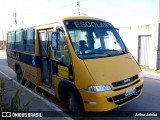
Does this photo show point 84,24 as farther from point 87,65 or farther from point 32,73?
point 32,73

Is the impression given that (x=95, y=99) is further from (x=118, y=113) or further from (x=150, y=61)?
(x=150, y=61)

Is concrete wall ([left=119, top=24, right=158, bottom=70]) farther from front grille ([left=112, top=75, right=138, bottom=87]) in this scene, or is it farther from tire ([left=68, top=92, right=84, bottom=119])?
tire ([left=68, top=92, right=84, bottom=119])

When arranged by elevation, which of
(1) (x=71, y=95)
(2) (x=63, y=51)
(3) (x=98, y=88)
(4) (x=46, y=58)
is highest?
(2) (x=63, y=51)

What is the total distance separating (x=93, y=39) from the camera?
573cm

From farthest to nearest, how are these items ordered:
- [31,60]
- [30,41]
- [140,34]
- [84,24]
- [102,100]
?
[140,34] → [30,41] → [31,60] → [84,24] → [102,100]

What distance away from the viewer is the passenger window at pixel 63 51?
17.6ft

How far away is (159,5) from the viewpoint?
1352 centimetres

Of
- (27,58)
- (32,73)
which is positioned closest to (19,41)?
(27,58)

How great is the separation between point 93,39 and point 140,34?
389 inches

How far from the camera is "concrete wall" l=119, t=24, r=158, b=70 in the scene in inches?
538

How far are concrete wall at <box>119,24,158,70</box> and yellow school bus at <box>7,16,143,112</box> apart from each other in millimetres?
8122

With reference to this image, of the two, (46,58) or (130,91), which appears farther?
(46,58)

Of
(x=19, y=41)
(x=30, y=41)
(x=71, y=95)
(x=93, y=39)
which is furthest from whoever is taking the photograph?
(x=19, y=41)

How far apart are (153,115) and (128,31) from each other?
11.0 m
